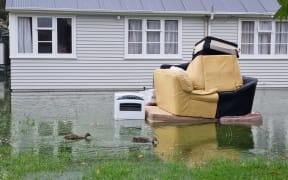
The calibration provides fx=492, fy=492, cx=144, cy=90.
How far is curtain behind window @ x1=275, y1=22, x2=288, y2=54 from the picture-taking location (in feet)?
62.0

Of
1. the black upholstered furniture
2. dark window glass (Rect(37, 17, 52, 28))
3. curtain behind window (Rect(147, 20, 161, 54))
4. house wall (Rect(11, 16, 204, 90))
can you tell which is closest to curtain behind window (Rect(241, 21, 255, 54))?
house wall (Rect(11, 16, 204, 90))

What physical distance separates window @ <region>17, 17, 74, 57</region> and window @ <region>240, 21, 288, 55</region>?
21.6ft

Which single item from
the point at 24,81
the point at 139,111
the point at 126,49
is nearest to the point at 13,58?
the point at 24,81

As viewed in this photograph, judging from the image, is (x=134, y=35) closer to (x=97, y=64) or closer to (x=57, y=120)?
(x=97, y=64)

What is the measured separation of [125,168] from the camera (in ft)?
19.5

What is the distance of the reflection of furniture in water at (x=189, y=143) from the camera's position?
7101 mm

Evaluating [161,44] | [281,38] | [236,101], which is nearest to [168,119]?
[236,101]

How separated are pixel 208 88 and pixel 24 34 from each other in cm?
880

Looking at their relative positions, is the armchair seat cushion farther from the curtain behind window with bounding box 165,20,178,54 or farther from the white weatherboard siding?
the white weatherboard siding

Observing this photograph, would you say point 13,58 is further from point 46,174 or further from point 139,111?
point 46,174

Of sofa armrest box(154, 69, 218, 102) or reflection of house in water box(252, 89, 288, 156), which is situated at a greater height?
sofa armrest box(154, 69, 218, 102)

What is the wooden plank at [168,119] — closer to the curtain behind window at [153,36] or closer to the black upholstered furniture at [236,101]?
the black upholstered furniture at [236,101]

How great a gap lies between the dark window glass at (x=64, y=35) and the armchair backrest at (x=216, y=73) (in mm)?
7545

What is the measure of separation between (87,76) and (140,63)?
1982 millimetres
